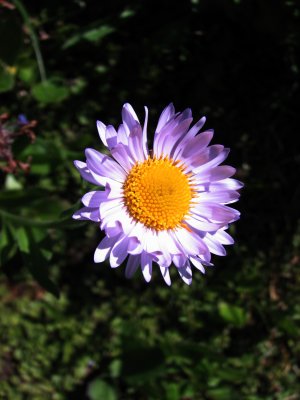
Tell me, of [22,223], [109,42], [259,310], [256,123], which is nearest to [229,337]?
[259,310]

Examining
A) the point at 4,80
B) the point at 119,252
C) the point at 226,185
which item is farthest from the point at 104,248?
the point at 4,80

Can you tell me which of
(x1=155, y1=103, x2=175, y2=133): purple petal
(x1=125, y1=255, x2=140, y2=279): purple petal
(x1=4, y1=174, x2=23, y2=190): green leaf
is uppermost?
(x1=4, y1=174, x2=23, y2=190): green leaf

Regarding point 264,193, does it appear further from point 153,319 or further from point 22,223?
point 22,223

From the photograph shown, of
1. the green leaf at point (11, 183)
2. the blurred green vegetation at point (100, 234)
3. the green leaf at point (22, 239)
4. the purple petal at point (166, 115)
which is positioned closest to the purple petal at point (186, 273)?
the purple petal at point (166, 115)

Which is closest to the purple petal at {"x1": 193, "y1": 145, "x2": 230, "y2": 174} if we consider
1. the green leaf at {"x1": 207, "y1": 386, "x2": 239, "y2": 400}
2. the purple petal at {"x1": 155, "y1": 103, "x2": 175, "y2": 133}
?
the purple petal at {"x1": 155, "y1": 103, "x2": 175, "y2": 133}

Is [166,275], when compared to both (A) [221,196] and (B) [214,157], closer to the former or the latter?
(A) [221,196]

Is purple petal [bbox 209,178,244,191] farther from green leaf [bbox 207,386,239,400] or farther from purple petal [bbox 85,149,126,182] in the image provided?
green leaf [bbox 207,386,239,400]
